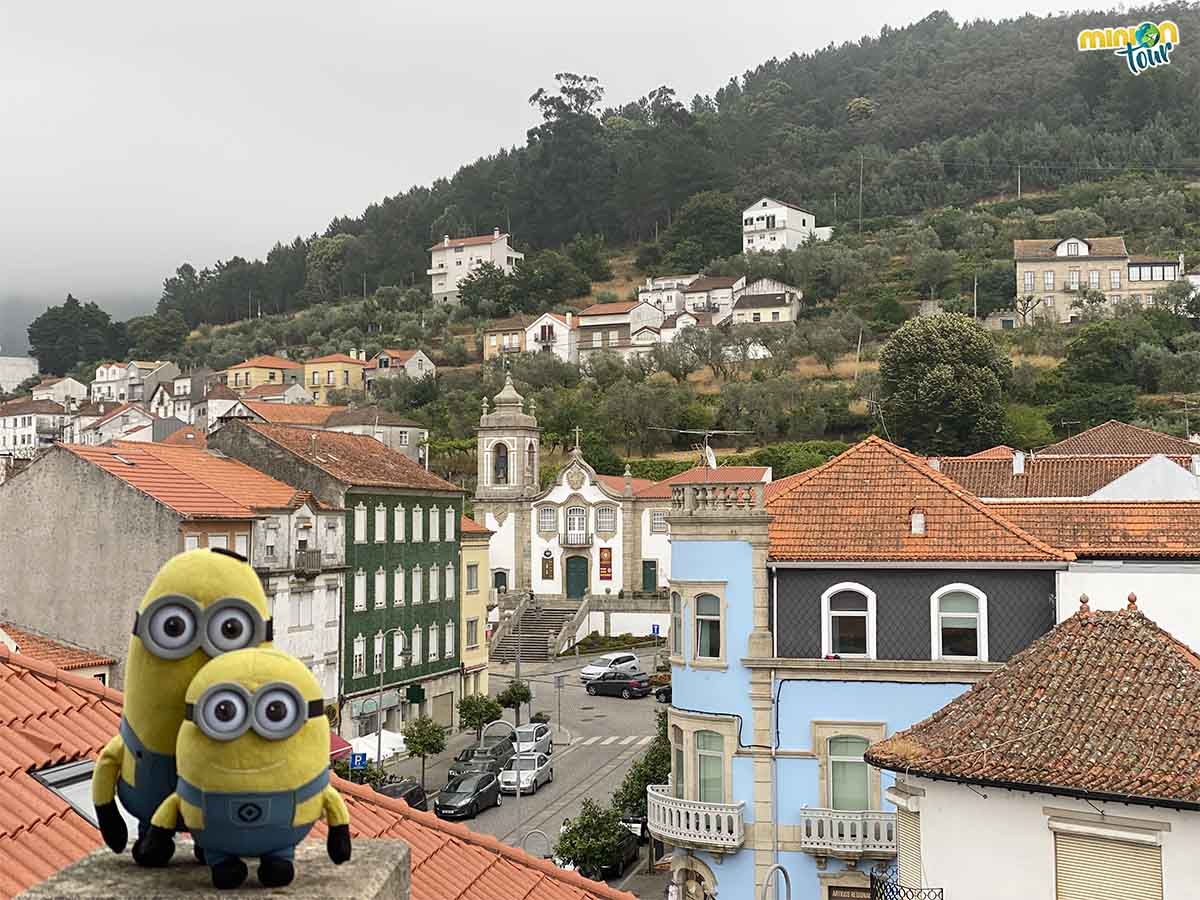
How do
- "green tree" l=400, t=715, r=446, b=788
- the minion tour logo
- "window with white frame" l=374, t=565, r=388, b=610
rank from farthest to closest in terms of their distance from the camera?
the minion tour logo < "window with white frame" l=374, t=565, r=388, b=610 < "green tree" l=400, t=715, r=446, b=788

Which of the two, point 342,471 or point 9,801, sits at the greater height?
point 342,471

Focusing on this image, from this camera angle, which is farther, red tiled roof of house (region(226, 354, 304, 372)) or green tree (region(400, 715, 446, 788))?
red tiled roof of house (region(226, 354, 304, 372))

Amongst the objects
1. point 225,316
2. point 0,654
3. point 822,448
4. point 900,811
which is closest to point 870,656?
point 900,811

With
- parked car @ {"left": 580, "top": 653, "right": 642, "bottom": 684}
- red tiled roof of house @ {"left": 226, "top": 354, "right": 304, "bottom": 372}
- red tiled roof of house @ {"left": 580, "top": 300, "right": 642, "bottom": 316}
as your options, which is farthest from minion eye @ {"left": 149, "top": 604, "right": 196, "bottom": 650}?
red tiled roof of house @ {"left": 226, "top": 354, "right": 304, "bottom": 372}

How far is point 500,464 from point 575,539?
25.0 ft

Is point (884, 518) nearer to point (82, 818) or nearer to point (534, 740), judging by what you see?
point (82, 818)

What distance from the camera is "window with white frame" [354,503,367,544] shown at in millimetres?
45375

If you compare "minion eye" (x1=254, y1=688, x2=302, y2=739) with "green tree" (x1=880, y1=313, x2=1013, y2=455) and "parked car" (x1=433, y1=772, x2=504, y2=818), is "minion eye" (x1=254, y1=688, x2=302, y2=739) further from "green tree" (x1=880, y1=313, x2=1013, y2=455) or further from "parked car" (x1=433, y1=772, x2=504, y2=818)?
"green tree" (x1=880, y1=313, x2=1013, y2=455)

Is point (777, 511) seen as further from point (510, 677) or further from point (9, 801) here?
point (510, 677)

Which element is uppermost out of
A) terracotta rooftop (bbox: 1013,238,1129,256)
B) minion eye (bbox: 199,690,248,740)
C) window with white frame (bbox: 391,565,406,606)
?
terracotta rooftop (bbox: 1013,238,1129,256)

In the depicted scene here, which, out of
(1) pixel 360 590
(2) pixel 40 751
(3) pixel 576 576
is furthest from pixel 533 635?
(2) pixel 40 751

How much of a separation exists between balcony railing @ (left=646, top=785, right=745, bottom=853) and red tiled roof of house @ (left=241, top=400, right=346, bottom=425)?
6726cm

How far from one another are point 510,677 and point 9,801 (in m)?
55.7

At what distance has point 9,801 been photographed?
26.3ft
